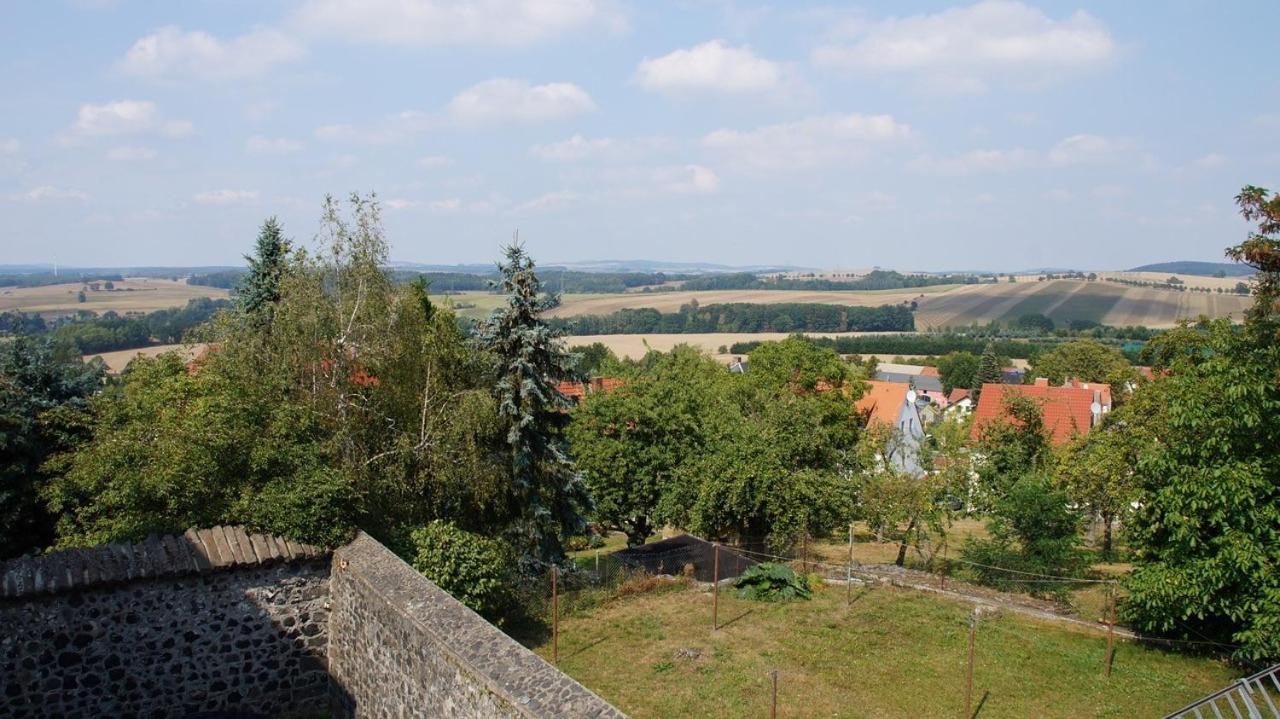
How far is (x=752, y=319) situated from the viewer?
132 meters

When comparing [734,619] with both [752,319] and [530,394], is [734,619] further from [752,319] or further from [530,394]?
[752,319]

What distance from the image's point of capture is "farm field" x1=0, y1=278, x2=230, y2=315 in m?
112

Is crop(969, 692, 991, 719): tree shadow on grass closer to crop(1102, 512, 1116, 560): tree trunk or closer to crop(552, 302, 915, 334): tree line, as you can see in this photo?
crop(1102, 512, 1116, 560): tree trunk

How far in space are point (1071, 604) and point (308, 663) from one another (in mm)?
14903

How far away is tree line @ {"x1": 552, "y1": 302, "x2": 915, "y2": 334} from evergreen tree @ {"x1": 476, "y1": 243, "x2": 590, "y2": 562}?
96986 mm

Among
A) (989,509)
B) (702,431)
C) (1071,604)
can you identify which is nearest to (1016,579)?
(1071,604)

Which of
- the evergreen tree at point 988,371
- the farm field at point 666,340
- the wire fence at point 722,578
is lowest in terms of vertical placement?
the evergreen tree at point 988,371

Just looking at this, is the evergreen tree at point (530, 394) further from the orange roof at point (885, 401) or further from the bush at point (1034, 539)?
the orange roof at point (885, 401)

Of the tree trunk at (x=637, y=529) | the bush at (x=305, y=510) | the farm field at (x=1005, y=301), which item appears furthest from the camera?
the farm field at (x=1005, y=301)

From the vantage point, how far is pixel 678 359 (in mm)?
36688

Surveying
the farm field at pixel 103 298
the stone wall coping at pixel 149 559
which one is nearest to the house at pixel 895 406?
the stone wall coping at pixel 149 559

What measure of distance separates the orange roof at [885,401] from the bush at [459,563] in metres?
34.3

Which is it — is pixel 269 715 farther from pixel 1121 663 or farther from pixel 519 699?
pixel 1121 663

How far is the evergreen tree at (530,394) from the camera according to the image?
16641mm
